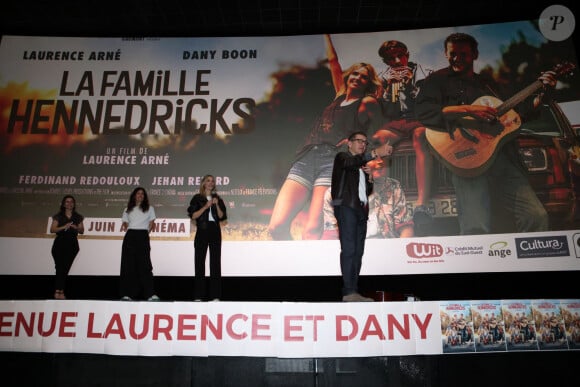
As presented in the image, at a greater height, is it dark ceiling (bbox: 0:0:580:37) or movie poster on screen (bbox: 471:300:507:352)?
dark ceiling (bbox: 0:0:580:37)

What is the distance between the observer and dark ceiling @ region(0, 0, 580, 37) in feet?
17.6

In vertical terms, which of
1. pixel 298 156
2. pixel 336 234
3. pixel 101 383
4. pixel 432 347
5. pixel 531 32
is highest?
pixel 531 32

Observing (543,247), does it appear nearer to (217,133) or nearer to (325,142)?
(325,142)

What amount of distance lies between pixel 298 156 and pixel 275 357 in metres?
2.28

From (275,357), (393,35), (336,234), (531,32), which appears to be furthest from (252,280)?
(531,32)

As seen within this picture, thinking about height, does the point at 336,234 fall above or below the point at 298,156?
below

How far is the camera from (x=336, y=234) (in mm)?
4879

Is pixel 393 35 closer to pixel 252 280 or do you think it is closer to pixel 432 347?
pixel 252 280

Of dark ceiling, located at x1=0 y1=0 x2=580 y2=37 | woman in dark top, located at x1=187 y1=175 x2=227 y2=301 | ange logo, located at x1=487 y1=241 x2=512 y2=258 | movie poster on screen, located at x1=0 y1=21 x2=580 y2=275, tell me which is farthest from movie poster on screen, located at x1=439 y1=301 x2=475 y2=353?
dark ceiling, located at x1=0 y1=0 x2=580 y2=37

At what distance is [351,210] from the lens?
3797 millimetres

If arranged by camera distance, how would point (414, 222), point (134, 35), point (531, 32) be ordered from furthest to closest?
point (134, 35), point (531, 32), point (414, 222)

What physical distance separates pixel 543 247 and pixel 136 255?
3.90 meters

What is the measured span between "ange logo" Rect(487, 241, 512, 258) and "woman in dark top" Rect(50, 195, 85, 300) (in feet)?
13.1

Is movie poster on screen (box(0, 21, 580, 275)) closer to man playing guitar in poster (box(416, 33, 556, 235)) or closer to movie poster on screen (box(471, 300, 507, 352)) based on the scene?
man playing guitar in poster (box(416, 33, 556, 235))
